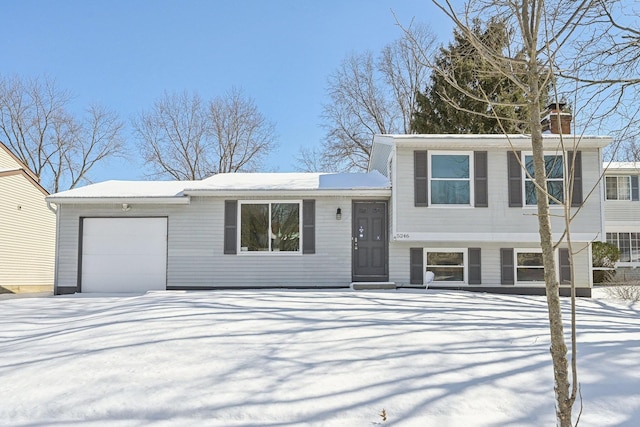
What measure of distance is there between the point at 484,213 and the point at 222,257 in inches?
262

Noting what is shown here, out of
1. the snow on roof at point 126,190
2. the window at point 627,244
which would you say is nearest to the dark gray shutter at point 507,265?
the snow on roof at point 126,190

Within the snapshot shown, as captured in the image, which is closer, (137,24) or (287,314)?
(287,314)

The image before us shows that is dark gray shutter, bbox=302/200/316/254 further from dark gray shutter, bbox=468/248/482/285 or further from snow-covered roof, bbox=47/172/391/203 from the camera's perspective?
dark gray shutter, bbox=468/248/482/285

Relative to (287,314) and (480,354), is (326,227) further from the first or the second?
(480,354)

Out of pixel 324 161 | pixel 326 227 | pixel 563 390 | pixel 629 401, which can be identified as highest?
pixel 324 161

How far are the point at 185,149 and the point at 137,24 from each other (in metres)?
12.2

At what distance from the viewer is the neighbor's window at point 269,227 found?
12656 mm

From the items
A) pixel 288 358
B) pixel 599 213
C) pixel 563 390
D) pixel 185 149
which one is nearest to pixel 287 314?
pixel 288 358

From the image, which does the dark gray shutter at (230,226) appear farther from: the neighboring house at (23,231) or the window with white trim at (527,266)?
the neighboring house at (23,231)

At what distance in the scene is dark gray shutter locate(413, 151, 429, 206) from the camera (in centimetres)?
1188

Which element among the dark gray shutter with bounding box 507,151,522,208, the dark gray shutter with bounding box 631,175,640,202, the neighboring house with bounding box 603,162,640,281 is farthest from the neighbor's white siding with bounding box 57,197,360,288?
the dark gray shutter with bounding box 631,175,640,202

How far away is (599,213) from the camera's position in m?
12.0

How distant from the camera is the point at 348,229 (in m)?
12.6

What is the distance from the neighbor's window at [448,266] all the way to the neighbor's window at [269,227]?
3421mm
